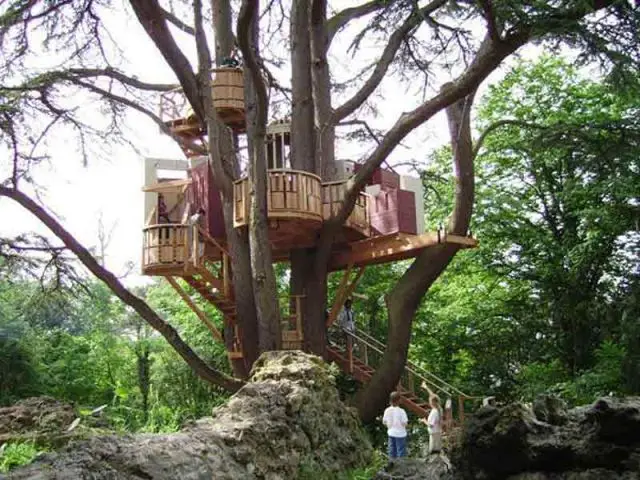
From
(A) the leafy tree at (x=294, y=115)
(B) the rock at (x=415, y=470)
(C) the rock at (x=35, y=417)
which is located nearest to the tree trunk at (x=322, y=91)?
(A) the leafy tree at (x=294, y=115)

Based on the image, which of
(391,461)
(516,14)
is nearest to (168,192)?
(516,14)

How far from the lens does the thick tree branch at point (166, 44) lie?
37.3 feet

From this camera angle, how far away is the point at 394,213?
14148mm

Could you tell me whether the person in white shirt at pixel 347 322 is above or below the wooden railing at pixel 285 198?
below

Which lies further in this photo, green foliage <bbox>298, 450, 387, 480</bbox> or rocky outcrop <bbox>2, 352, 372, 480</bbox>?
green foliage <bbox>298, 450, 387, 480</bbox>

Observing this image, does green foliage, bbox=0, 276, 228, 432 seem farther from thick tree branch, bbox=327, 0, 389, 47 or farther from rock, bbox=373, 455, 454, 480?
rock, bbox=373, 455, 454, 480

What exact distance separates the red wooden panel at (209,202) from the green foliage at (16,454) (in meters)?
9.28

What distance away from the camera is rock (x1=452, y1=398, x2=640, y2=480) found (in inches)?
165

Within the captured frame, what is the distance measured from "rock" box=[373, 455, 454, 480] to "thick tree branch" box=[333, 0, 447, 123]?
8289mm

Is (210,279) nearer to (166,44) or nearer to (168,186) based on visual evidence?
(168,186)

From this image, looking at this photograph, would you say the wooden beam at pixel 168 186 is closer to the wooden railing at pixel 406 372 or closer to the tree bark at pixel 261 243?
the wooden railing at pixel 406 372

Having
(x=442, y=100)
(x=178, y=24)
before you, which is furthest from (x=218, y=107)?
(x=442, y=100)

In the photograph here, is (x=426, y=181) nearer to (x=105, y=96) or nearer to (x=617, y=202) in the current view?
(x=617, y=202)

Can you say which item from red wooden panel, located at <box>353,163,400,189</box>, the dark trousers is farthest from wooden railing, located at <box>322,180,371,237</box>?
the dark trousers
